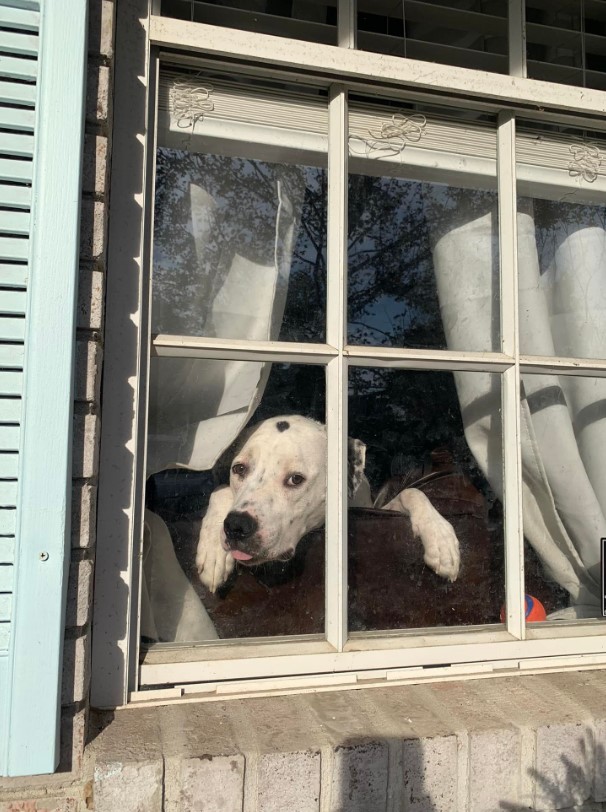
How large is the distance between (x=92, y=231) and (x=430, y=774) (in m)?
1.52

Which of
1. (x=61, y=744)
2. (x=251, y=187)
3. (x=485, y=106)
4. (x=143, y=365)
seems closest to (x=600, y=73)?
(x=485, y=106)

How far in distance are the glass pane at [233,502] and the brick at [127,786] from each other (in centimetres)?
42

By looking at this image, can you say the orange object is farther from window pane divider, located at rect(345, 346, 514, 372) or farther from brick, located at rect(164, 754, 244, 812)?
brick, located at rect(164, 754, 244, 812)

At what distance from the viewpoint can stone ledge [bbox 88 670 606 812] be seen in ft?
4.77

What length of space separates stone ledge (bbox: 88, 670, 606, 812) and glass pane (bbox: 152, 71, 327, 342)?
103 centimetres

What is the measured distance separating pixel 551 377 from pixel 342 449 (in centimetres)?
83

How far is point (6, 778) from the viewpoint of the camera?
1.45 metres

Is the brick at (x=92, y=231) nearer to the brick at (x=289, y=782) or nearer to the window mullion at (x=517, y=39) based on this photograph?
the brick at (x=289, y=782)

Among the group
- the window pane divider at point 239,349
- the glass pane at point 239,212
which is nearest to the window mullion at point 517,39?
the glass pane at point 239,212

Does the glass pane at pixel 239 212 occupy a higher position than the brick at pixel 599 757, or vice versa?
the glass pane at pixel 239 212

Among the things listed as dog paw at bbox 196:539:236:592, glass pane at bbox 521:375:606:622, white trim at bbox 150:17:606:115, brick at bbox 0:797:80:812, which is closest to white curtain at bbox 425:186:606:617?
glass pane at bbox 521:375:606:622

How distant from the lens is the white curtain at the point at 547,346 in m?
2.17

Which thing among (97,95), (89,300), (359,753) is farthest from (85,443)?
(359,753)

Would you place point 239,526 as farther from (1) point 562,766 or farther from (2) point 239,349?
(1) point 562,766
